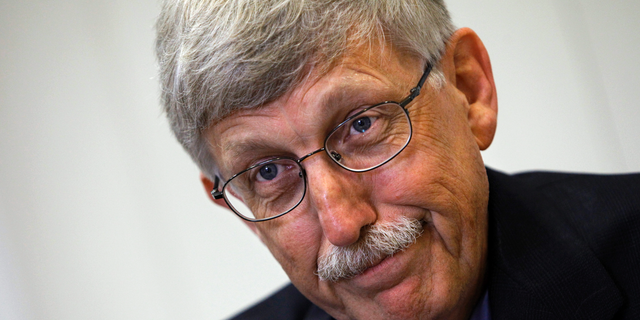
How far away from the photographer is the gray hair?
4.07 ft

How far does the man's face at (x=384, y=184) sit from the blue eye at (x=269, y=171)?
0.15ft

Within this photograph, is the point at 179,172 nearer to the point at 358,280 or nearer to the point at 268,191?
the point at 268,191

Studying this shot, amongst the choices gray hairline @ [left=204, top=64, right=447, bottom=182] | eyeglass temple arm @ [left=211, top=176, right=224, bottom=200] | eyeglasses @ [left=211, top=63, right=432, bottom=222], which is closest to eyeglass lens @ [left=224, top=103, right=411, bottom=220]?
eyeglasses @ [left=211, top=63, right=432, bottom=222]

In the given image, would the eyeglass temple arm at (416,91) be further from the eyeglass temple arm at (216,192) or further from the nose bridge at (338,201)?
the eyeglass temple arm at (216,192)

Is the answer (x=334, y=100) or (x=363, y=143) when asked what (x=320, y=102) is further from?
(x=363, y=143)

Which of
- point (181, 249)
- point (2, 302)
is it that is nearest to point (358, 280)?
point (181, 249)

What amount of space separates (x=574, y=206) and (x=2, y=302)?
7.83 feet

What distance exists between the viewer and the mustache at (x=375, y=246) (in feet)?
4.23

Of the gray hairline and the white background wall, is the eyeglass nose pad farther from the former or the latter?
the white background wall

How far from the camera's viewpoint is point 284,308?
6.71 feet

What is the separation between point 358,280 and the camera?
1.36 metres

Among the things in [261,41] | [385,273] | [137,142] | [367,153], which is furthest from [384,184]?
[137,142]

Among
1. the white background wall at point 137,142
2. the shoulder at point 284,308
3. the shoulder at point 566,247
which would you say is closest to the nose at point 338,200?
the shoulder at point 566,247

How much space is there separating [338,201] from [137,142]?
1660 millimetres
